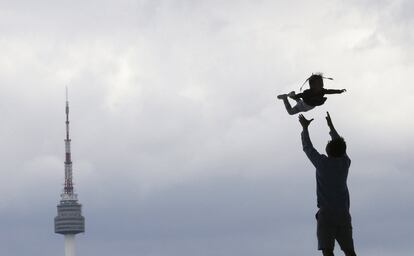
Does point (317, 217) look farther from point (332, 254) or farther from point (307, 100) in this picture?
point (307, 100)

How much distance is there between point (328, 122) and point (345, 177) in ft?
2.92

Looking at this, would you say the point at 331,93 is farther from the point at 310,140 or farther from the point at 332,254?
the point at 332,254

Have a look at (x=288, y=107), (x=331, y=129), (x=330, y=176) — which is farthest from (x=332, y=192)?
(x=288, y=107)

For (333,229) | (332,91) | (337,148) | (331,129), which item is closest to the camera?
(332,91)

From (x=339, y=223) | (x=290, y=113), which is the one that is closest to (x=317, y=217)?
(x=339, y=223)

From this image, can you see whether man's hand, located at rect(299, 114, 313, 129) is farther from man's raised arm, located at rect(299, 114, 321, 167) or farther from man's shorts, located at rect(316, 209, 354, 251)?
man's shorts, located at rect(316, 209, 354, 251)

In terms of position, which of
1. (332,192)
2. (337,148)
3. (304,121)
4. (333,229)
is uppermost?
(304,121)

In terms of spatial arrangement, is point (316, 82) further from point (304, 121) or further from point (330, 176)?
point (330, 176)

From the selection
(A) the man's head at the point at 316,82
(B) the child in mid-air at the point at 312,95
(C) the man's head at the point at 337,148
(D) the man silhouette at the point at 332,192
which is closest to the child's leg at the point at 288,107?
(B) the child in mid-air at the point at 312,95

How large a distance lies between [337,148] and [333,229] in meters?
1.16

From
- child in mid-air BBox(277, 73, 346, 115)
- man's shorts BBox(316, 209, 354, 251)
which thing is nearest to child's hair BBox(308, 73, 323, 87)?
child in mid-air BBox(277, 73, 346, 115)

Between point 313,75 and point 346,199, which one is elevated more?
point 313,75

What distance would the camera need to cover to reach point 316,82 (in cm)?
1872

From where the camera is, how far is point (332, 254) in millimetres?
19234
